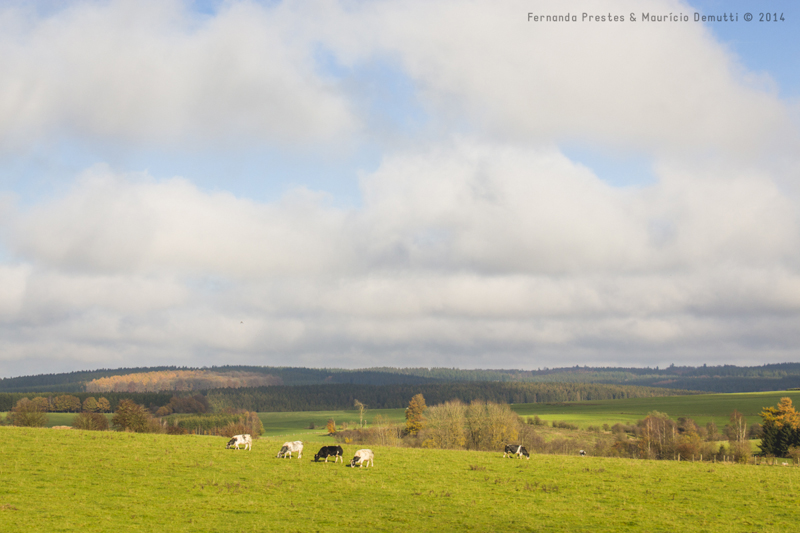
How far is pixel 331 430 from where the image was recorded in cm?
12612

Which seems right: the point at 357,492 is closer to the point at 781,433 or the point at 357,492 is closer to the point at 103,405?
the point at 781,433

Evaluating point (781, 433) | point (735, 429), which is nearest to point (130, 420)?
point (781, 433)

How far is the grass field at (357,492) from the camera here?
18.9m

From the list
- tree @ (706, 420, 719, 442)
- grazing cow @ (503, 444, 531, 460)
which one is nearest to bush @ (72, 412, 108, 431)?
grazing cow @ (503, 444, 531, 460)

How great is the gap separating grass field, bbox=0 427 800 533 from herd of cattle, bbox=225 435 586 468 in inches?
38.4

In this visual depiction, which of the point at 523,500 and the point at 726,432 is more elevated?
the point at 523,500

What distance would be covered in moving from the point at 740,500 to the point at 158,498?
2439 cm

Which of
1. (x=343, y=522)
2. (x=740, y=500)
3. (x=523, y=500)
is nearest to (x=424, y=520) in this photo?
(x=343, y=522)

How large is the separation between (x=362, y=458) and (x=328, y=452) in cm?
266

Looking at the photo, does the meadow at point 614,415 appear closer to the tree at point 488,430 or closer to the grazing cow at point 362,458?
the tree at point 488,430

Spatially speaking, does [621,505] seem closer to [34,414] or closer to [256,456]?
[256,456]

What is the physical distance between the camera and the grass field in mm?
18938

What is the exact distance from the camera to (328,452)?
1265 inches

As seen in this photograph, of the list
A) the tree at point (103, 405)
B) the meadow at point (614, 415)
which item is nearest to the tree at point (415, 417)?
the meadow at point (614, 415)
